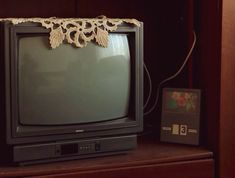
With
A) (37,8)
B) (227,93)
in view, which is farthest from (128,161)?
(37,8)

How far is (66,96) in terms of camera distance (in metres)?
1.63

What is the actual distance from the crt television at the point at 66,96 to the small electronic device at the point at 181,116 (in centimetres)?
21

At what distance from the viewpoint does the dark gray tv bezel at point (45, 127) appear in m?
1.53

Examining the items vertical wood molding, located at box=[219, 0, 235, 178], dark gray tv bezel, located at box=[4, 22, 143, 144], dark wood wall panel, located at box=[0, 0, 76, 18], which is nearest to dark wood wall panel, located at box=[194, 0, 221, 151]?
vertical wood molding, located at box=[219, 0, 235, 178]

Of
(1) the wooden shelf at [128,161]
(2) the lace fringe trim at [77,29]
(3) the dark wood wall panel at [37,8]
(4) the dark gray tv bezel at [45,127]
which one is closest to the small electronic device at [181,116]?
(1) the wooden shelf at [128,161]

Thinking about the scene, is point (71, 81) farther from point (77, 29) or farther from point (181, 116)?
point (181, 116)

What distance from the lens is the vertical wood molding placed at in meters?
1.77

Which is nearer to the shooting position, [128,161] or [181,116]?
[128,161]

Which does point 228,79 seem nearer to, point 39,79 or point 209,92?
point 209,92

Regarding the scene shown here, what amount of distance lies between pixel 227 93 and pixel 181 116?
212 mm

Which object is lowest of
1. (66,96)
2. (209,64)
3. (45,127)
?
(45,127)

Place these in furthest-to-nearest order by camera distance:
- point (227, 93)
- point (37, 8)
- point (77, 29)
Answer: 1. point (37, 8)
2. point (227, 93)
3. point (77, 29)

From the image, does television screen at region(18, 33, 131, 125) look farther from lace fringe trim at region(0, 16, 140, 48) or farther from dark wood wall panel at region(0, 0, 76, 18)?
dark wood wall panel at region(0, 0, 76, 18)

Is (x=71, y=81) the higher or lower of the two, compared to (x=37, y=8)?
lower
